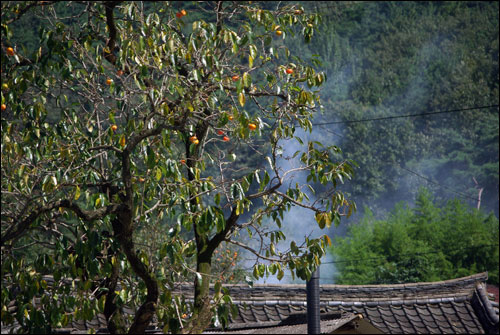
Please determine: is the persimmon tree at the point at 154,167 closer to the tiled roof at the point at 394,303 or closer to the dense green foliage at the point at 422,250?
the tiled roof at the point at 394,303

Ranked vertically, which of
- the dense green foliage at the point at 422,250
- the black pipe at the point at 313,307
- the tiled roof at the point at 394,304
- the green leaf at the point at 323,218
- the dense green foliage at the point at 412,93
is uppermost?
the dense green foliage at the point at 412,93

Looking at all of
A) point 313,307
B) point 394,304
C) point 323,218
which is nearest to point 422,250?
point 394,304

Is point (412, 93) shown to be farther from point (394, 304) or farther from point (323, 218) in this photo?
point (323, 218)

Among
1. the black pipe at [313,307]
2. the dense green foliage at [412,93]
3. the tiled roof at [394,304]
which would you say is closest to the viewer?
the black pipe at [313,307]

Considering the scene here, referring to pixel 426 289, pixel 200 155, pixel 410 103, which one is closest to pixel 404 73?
pixel 410 103

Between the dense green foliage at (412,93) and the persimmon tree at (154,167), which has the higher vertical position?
the dense green foliage at (412,93)

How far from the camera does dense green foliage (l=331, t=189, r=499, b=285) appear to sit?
2422 centimetres

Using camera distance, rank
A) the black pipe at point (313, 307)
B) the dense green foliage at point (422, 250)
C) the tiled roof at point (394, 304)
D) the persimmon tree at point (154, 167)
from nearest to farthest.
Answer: the persimmon tree at point (154, 167) → the black pipe at point (313, 307) → the tiled roof at point (394, 304) → the dense green foliage at point (422, 250)

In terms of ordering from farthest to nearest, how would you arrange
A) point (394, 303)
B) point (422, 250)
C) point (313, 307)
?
point (422, 250) → point (394, 303) → point (313, 307)

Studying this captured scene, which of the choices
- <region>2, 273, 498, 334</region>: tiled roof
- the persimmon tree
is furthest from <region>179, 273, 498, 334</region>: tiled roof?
the persimmon tree

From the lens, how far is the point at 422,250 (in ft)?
82.3

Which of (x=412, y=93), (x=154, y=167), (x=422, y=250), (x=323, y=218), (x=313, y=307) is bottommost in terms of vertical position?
(x=313, y=307)

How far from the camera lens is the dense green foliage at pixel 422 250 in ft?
79.5

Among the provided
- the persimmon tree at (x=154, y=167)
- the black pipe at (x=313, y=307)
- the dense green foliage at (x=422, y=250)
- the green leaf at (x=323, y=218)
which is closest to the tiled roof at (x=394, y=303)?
the black pipe at (x=313, y=307)
